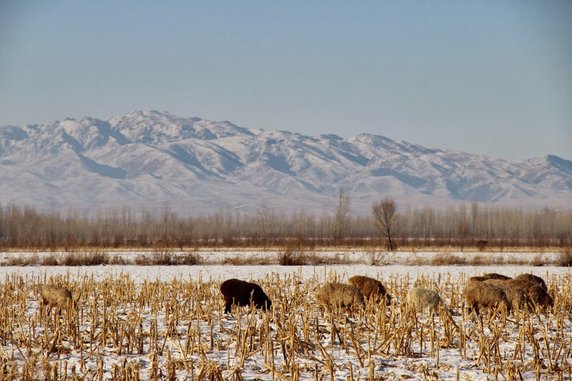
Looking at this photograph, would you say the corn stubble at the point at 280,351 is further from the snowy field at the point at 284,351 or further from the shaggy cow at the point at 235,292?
the shaggy cow at the point at 235,292

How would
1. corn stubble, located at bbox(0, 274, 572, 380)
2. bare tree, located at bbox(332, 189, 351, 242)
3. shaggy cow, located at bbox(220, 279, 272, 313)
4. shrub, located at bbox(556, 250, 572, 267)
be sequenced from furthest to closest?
bare tree, located at bbox(332, 189, 351, 242)
shrub, located at bbox(556, 250, 572, 267)
shaggy cow, located at bbox(220, 279, 272, 313)
corn stubble, located at bbox(0, 274, 572, 380)

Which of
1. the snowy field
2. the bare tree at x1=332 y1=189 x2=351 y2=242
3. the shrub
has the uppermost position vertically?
the bare tree at x1=332 y1=189 x2=351 y2=242

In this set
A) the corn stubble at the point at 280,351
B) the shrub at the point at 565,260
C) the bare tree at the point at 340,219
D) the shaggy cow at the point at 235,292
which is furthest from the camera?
the bare tree at the point at 340,219

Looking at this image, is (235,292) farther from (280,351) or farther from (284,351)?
(284,351)

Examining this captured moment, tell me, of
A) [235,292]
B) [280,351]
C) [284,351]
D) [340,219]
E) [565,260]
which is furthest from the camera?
[340,219]

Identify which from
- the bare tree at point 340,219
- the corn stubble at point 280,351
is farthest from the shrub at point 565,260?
the bare tree at point 340,219

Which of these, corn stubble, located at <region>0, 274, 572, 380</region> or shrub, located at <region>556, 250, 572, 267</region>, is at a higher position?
shrub, located at <region>556, 250, 572, 267</region>

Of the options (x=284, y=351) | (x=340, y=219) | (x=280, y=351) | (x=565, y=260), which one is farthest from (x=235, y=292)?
(x=340, y=219)

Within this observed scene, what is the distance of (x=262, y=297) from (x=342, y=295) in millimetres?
1961

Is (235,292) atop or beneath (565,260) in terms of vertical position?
atop

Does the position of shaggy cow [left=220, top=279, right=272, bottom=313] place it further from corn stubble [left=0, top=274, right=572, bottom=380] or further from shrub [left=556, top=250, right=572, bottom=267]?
shrub [left=556, top=250, right=572, bottom=267]

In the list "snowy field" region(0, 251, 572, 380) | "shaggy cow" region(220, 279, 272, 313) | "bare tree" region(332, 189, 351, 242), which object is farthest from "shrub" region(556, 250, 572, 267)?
"bare tree" region(332, 189, 351, 242)

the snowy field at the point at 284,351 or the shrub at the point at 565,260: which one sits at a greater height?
the shrub at the point at 565,260

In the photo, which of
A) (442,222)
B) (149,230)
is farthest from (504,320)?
(442,222)
